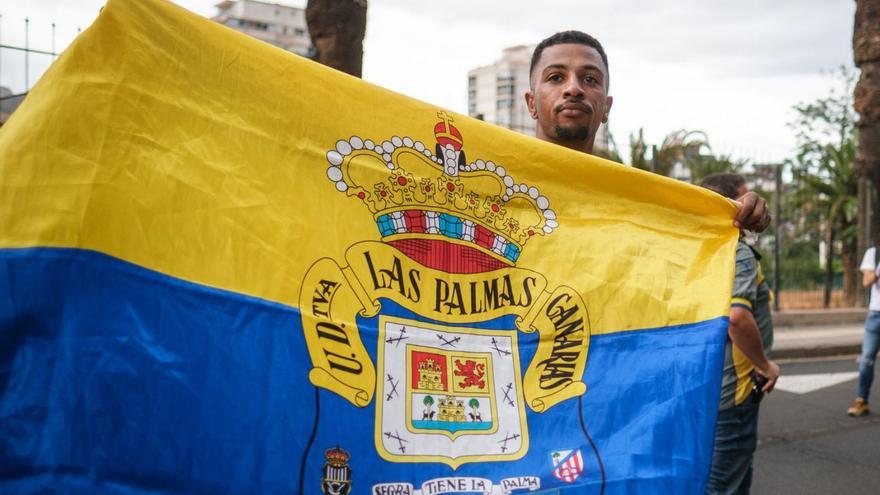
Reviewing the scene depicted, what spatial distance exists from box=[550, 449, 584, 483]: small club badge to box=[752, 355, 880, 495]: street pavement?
340cm

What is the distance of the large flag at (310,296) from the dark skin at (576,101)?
247 mm

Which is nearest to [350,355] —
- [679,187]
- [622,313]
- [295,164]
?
[295,164]

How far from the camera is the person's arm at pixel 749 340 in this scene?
10.0 ft

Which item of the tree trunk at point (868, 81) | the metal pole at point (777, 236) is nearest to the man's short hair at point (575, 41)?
the metal pole at point (777, 236)

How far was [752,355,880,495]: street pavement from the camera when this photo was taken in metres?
4.95

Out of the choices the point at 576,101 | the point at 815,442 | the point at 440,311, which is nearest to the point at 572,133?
the point at 576,101

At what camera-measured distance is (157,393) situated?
1521mm

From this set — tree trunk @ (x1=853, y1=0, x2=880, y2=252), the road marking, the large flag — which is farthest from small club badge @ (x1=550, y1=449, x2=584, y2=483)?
tree trunk @ (x1=853, y1=0, x2=880, y2=252)

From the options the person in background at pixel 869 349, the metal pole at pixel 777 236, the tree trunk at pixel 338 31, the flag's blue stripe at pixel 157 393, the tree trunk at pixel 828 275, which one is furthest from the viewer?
the tree trunk at pixel 828 275

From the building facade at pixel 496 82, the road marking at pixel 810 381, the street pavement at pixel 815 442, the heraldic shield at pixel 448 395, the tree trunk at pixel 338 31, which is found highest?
the building facade at pixel 496 82

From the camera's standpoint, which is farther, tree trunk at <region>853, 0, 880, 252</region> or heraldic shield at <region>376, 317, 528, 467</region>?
tree trunk at <region>853, 0, 880, 252</region>

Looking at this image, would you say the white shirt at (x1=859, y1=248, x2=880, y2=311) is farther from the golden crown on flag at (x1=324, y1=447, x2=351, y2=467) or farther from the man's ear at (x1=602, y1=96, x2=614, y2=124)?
the golden crown on flag at (x1=324, y1=447, x2=351, y2=467)

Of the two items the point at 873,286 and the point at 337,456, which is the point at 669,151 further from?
the point at 337,456

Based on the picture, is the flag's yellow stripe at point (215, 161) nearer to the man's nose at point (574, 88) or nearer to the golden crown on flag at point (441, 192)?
the golden crown on flag at point (441, 192)
